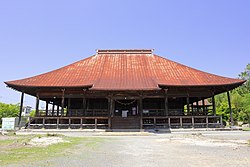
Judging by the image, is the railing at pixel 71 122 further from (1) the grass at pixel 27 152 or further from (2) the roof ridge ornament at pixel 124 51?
(2) the roof ridge ornament at pixel 124 51

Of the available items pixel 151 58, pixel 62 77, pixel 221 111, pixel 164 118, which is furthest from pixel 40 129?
pixel 221 111

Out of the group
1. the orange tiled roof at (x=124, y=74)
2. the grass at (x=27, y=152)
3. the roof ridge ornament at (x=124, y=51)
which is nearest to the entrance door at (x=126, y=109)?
the orange tiled roof at (x=124, y=74)

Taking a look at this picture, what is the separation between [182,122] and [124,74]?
264 inches

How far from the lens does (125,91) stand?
16.5m

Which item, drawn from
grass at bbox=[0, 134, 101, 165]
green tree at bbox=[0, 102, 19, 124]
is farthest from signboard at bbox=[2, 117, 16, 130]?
green tree at bbox=[0, 102, 19, 124]

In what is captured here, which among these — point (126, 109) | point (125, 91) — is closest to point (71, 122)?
point (125, 91)

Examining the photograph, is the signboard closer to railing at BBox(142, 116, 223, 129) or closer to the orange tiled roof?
the orange tiled roof

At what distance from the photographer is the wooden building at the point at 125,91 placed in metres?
16.4

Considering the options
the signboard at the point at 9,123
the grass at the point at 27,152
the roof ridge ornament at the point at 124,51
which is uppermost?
the roof ridge ornament at the point at 124,51

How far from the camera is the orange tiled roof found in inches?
666

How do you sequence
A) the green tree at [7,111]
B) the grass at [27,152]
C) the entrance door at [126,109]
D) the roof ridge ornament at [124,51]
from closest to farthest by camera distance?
the grass at [27,152], the entrance door at [126,109], the roof ridge ornament at [124,51], the green tree at [7,111]

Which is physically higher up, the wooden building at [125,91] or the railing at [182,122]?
the wooden building at [125,91]

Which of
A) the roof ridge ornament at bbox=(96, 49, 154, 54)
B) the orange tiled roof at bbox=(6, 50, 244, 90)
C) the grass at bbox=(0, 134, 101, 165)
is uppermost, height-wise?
the roof ridge ornament at bbox=(96, 49, 154, 54)

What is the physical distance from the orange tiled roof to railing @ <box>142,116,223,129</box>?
2.64 m
